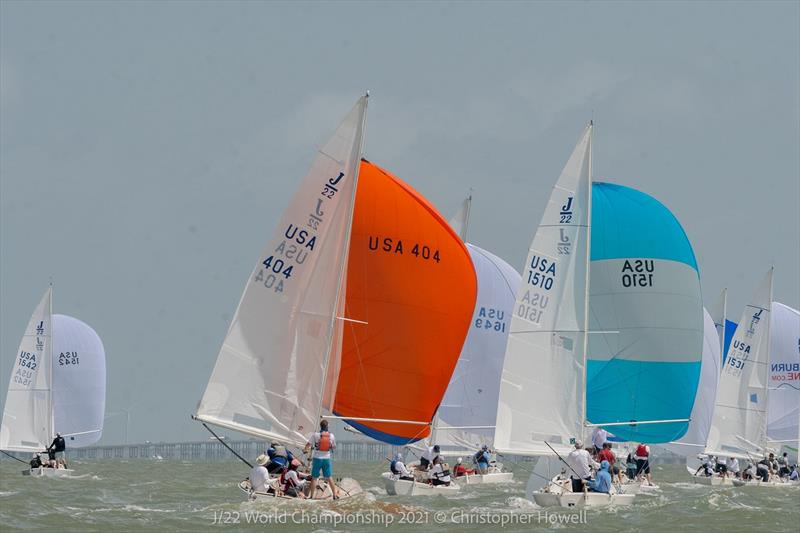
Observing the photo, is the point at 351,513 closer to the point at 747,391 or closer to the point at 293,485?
the point at 293,485

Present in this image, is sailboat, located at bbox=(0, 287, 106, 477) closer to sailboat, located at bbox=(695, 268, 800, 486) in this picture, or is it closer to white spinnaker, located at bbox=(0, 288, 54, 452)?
white spinnaker, located at bbox=(0, 288, 54, 452)

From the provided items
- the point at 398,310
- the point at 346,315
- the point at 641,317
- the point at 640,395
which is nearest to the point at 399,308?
the point at 398,310

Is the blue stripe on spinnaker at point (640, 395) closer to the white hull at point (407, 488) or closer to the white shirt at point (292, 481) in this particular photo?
the white hull at point (407, 488)

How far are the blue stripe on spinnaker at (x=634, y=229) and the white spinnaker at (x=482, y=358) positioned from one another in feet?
25.0

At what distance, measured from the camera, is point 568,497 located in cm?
2577

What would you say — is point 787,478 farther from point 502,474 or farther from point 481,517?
point 481,517

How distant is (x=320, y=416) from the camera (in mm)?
24406

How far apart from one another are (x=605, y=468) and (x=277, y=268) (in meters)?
7.82

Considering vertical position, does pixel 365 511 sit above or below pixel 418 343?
below

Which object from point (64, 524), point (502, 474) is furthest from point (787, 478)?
point (64, 524)

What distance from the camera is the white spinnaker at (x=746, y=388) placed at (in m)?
47.4

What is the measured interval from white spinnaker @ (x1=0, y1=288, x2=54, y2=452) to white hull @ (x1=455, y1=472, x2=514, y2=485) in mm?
16601

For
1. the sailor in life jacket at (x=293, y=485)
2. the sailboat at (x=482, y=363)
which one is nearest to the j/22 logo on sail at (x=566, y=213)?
the sailor in life jacket at (x=293, y=485)

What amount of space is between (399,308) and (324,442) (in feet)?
13.0
